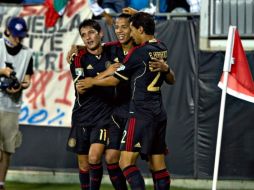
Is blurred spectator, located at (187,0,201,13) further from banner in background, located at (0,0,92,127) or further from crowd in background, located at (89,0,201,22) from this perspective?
banner in background, located at (0,0,92,127)

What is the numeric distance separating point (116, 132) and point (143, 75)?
1064mm

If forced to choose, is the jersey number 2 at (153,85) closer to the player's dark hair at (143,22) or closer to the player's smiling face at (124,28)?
the player's dark hair at (143,22)

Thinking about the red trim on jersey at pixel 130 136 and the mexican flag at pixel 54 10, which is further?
the mexican flag at pixel 54 10

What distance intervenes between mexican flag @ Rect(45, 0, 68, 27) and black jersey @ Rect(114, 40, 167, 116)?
3454 mm

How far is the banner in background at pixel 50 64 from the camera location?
12.8 metres

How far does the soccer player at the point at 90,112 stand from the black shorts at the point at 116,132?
0.14 meters

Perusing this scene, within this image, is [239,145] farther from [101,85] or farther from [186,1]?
[101,85]

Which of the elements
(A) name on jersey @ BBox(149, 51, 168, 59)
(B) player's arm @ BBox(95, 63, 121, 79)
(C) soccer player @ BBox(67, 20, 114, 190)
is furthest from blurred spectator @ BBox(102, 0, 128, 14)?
(A) name on jersey @ BBox(149, 51, 168, 59)

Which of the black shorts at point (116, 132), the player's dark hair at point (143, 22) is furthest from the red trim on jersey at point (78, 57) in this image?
the player's dark hair at point (143, 22)

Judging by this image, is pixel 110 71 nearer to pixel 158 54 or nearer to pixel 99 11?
pixel 158 54

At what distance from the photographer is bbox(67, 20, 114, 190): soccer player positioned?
1046 cm

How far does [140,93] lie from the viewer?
9.60m

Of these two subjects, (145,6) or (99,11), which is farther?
(145,6)

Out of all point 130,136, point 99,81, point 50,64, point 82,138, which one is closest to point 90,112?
point 82,138
